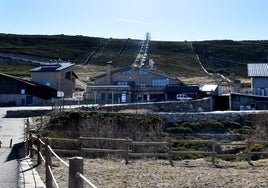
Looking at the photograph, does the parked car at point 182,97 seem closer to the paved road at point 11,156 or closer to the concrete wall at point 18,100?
the concrete wall at point 18,100

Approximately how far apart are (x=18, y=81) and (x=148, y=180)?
51519 mm

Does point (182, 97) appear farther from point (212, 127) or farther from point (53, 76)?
point (53, 76)

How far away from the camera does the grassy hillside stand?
420ft

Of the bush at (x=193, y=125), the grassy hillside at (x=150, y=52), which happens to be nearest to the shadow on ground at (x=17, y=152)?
the bush at (x=193, y=125)

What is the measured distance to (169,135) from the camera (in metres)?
43.1

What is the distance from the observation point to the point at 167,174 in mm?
20094

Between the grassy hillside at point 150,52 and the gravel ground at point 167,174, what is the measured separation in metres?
86.9

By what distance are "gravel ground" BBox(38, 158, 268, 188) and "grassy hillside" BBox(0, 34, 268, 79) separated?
86880 millimetres

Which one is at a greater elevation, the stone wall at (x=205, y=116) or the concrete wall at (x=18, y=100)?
the concrete wall at (x=18, y=100)

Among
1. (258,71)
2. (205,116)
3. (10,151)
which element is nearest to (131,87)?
(258,71)

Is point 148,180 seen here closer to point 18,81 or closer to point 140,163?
point 140,163

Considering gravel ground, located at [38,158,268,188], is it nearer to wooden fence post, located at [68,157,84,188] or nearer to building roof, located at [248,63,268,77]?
wooden fence post, located at [68,157,84,188]

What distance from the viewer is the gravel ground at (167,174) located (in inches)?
679

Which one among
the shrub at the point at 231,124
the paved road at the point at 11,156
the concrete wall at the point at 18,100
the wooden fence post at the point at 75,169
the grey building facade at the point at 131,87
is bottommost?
the paved road at the point at 11,156
